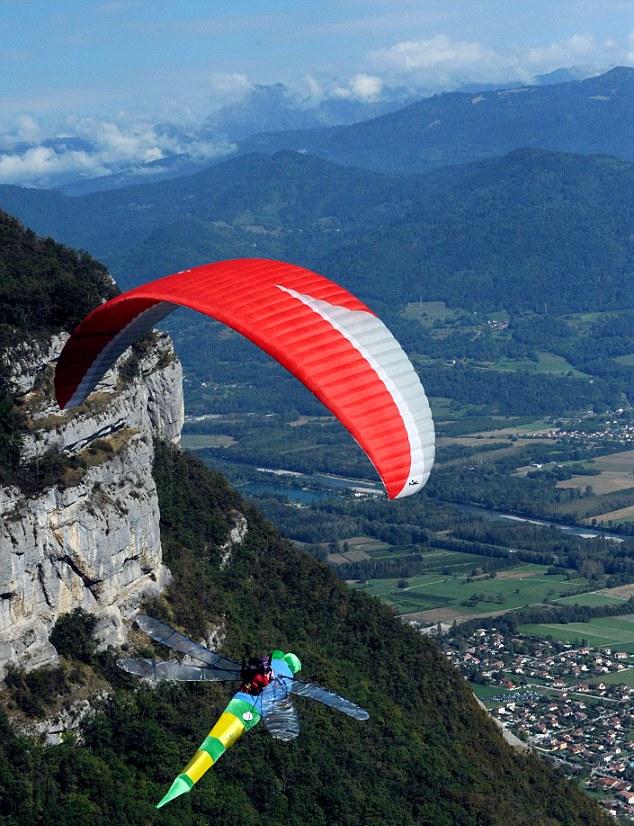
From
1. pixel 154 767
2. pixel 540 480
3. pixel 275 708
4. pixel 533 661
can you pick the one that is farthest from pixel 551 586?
pixel 275 708

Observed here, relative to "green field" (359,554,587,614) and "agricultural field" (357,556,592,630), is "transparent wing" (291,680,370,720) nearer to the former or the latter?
"agricultural field" (357,556,592,630)

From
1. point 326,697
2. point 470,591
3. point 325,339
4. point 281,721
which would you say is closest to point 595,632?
point 470,591

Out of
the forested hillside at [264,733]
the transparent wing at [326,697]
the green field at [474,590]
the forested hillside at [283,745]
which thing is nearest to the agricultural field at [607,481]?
the green field at [474,590]

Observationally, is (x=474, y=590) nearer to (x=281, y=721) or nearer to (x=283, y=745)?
(x=283, y=745)

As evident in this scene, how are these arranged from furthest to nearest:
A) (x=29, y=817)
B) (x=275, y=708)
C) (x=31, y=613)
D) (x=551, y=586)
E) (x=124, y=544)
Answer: (x=551, y=586) → (x=124, y=544) → (x=31, y=613) → (x=29, y=817) → (x=275, y=708)

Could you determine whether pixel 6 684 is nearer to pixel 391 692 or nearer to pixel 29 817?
pixel 29 817

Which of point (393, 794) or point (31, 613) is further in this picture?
point (393, 794)
